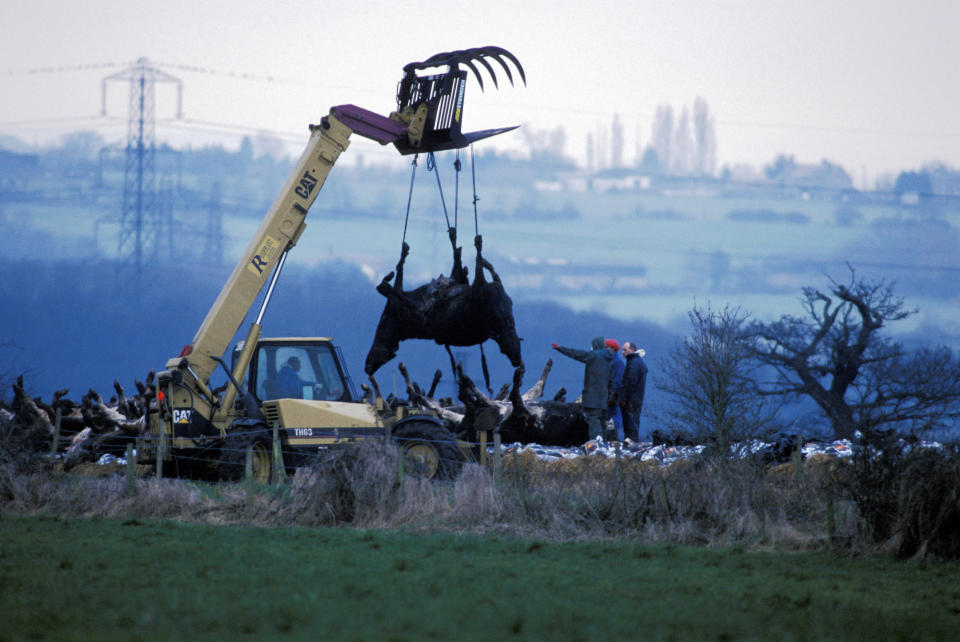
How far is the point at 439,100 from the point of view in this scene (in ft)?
55.7

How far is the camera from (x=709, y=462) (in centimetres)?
1370

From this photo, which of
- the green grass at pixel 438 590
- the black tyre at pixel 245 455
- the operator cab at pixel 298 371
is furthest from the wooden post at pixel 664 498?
the operator cab at pixel 298 371

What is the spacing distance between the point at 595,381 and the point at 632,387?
822 mm

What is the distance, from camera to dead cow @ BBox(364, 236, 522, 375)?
54.5 ft

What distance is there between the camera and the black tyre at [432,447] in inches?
636

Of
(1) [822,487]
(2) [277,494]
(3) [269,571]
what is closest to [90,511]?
(2) [277,494]

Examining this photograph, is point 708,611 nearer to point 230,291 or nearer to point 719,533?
point 719,533

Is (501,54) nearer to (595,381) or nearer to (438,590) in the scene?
(595,381)

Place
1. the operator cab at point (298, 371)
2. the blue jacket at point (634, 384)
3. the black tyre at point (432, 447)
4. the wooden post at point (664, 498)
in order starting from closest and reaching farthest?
the wooden post at point (664, 498), the black tyre at point (432, 447), the operator cab at point (298, 371), the blue jacket at point (634, 384)

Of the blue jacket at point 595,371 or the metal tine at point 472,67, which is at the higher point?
the metal tine at point 472,67

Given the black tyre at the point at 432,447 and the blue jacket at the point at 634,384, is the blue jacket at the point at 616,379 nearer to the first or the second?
the blue jacket at the point at 634,384

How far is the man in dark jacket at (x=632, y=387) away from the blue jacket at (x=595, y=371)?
0.35m

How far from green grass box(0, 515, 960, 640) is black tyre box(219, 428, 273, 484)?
13.8ft

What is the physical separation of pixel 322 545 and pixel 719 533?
4209 millimetres
